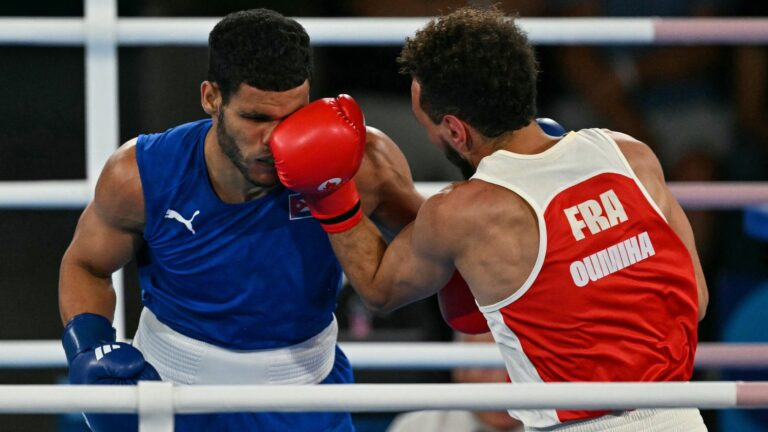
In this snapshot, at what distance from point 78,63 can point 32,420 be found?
1.30 meters

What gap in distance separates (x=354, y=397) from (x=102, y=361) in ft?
2.08

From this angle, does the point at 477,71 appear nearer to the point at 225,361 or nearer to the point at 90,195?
the point at 225,361

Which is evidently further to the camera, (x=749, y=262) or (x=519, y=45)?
(x=749, y=262)

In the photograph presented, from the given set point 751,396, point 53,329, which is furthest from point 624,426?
point 53,329

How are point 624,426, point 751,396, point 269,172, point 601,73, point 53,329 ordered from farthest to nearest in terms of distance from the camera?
1. point 601,73
2. point 53,329
3. point 269,172
4. point 624,426
5. point 751,396

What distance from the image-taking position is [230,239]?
2279mm

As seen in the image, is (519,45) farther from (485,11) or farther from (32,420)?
(32,420)

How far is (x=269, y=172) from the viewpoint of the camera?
2225 mm

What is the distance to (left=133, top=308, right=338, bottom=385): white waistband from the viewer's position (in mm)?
2334

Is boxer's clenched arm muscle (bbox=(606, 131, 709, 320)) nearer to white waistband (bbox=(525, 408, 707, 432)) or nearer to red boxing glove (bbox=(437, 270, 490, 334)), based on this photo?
white waistband (bbox=(525, 408, 707, 432))

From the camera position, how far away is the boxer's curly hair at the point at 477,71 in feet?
6.91

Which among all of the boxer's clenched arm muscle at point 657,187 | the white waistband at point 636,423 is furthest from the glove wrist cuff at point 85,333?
the boxer's clenched arm muscle at point 657,187

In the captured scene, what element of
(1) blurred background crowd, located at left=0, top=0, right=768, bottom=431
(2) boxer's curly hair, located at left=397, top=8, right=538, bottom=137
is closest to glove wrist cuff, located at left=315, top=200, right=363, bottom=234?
(2) boxer's curly hair, located at left=397, top=8, right=538, bottom=137

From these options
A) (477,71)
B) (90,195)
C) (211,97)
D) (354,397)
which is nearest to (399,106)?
(90,195)
